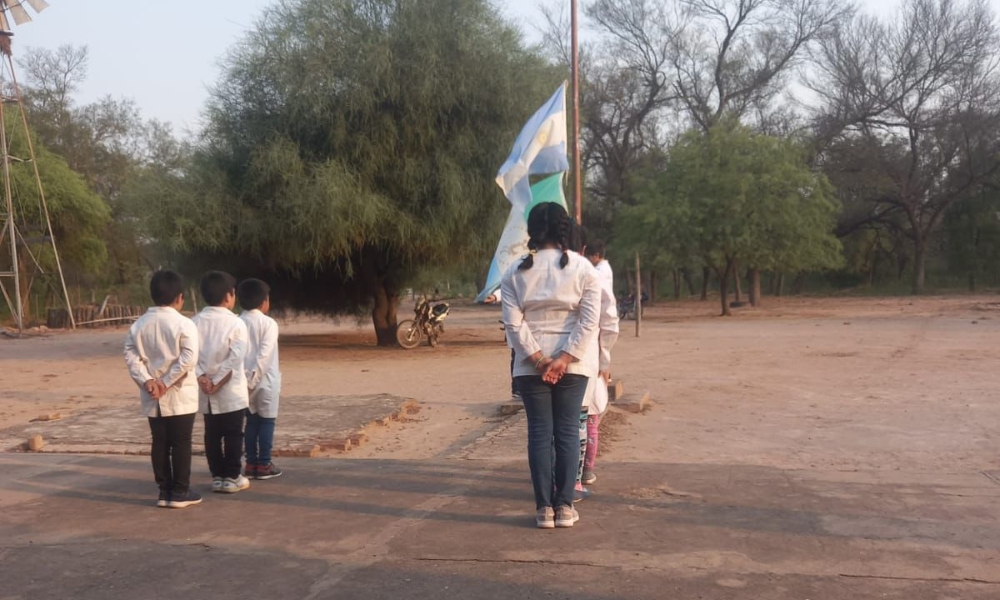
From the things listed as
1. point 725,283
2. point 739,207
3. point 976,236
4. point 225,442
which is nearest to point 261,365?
point 225,442

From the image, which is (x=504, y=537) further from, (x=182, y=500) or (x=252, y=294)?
(x=252, y=294)

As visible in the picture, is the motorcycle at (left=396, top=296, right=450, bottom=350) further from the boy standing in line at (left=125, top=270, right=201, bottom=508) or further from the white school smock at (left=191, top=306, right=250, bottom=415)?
the boy standing in line at (left=125, top=270, right=201, bottom=508)

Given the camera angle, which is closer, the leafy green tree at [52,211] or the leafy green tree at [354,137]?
the leafy green tree at [354,137]

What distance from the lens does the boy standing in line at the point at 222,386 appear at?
587cm

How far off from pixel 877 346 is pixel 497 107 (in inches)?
349

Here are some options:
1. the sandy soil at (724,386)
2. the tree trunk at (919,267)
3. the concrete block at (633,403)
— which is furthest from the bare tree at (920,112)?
the concrete block at (633,403)

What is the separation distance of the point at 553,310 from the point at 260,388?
2.51 m

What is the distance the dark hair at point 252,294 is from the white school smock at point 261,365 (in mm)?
64

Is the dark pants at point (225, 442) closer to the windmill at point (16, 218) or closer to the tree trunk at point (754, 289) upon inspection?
the windmill at point (16, 218)

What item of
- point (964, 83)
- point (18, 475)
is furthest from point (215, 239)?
point (964, 83)

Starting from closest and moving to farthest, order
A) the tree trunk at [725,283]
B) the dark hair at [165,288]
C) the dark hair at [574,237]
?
the dark hair at [574,237]
the dark hair at [165,288]
the tree trunk at [725,283]

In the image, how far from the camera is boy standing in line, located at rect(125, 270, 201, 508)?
5.50m

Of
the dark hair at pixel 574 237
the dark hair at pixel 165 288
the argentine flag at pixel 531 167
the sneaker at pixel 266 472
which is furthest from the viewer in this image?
Result: the argentine flag at pixel 531 167

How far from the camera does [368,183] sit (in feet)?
57.0
